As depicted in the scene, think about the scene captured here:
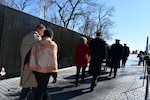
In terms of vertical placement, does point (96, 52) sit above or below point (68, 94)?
above

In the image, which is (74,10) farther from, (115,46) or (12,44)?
(12,44)

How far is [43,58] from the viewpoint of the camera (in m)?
6.04

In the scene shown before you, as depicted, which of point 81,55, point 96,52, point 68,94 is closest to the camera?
point 68,94

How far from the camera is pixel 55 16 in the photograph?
159ft

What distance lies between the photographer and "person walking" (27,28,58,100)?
6004 mm

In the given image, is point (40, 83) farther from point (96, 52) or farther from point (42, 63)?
point (96, 52)

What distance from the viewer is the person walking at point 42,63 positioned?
600 cm

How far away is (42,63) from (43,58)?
0.11 meters

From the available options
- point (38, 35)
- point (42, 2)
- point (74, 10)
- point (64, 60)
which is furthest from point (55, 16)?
point (38, 35)

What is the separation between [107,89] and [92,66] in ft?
3.62

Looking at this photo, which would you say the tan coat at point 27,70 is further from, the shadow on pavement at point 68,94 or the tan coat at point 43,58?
the shadow on pavement at point 68,94

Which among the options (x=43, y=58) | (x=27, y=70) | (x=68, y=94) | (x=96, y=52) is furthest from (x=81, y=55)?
(x=43, y=58)

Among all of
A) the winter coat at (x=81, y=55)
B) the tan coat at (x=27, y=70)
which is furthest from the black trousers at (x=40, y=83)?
the winter coat at (x=81, y=55)

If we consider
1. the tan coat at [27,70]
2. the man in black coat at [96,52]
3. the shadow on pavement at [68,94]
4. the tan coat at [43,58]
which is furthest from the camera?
the man in black coat at [96,52]
